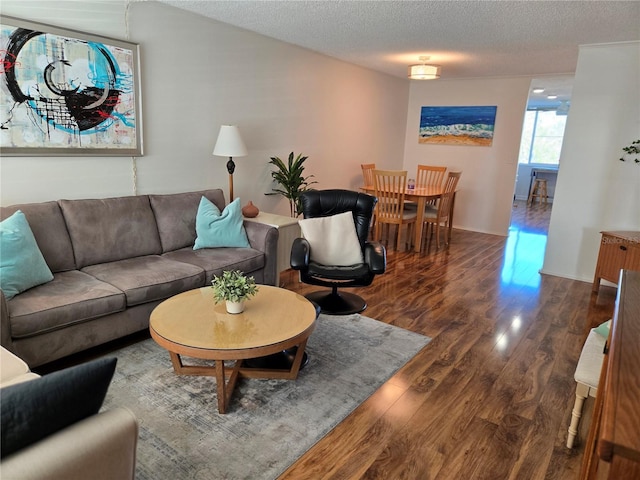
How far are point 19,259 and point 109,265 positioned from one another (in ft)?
1.97

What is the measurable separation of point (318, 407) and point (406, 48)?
3.91m

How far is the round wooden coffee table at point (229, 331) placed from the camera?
1.93 metres

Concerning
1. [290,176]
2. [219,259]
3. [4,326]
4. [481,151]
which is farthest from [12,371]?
[481,151]

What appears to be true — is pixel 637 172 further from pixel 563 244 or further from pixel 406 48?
pixel 406 48

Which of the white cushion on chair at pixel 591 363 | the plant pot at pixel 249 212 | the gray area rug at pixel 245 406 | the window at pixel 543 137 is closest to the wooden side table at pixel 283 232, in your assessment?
the plant pot at pixel 249 212

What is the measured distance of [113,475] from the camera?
3.41 feet

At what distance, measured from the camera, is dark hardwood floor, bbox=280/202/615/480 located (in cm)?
182

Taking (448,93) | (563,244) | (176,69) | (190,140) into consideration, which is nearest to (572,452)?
(563,244)

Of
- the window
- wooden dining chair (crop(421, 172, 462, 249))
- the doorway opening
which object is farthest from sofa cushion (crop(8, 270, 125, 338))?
the window

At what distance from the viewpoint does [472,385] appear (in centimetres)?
241

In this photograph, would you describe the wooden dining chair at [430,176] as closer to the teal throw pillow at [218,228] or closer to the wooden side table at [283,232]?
the wooden side table at [283,232]

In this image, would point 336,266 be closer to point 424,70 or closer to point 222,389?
point 222,389

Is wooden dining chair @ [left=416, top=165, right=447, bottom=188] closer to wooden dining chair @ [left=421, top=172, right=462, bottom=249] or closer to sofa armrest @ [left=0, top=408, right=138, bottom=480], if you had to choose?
wooden dining chair @ [left=421, top=172, right=462, bottom=249]

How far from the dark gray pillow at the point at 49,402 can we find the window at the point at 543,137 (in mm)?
11362
